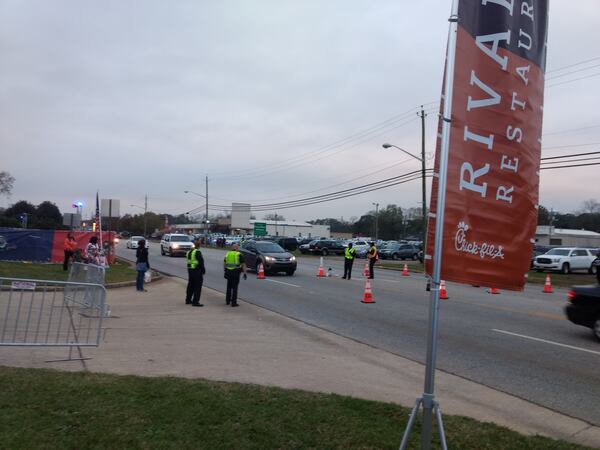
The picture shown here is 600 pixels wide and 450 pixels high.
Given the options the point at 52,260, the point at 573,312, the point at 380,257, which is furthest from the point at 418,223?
the point at 573,312

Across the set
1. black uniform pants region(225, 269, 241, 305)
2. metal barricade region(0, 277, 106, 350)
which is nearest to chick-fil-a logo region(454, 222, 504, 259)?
metal barricade region(0, 277, 106, 350)

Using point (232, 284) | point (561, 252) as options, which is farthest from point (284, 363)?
point (561, 252)

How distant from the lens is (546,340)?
9.48m

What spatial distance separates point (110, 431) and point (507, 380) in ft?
16.6

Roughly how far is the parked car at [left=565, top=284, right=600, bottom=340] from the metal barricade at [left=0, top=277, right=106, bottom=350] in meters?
8.43

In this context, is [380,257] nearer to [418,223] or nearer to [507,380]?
[507,380]

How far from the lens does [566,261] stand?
32.2 meters

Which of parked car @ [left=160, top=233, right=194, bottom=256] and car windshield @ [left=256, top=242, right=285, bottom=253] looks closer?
car windshield @ [left=256, top=242, right=285, bottom=253]

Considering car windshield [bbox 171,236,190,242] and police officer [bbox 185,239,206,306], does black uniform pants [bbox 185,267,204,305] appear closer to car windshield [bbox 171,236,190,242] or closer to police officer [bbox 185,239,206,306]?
police officer [bbox 185,239,206,306]

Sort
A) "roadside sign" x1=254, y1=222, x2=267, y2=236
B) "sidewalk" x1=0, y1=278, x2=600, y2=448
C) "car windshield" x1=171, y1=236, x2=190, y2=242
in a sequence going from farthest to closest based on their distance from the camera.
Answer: "roadside sign" x1=254, y1=222, x2=267, y2=236 < "car windshield" x1=171, y1=236, x2=190, y2=242 < "sidewalk" x1=0, y1=278, x2=600, y2=448

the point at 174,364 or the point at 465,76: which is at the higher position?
the point at 465,76

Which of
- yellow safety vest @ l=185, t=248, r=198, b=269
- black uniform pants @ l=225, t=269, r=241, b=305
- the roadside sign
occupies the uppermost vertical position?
the roadside sign

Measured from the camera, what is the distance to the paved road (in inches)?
259

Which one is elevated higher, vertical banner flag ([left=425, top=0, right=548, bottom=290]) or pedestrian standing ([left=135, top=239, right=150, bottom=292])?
vertical banner flag ([left=425, top=0, right=548, bottom=290])
